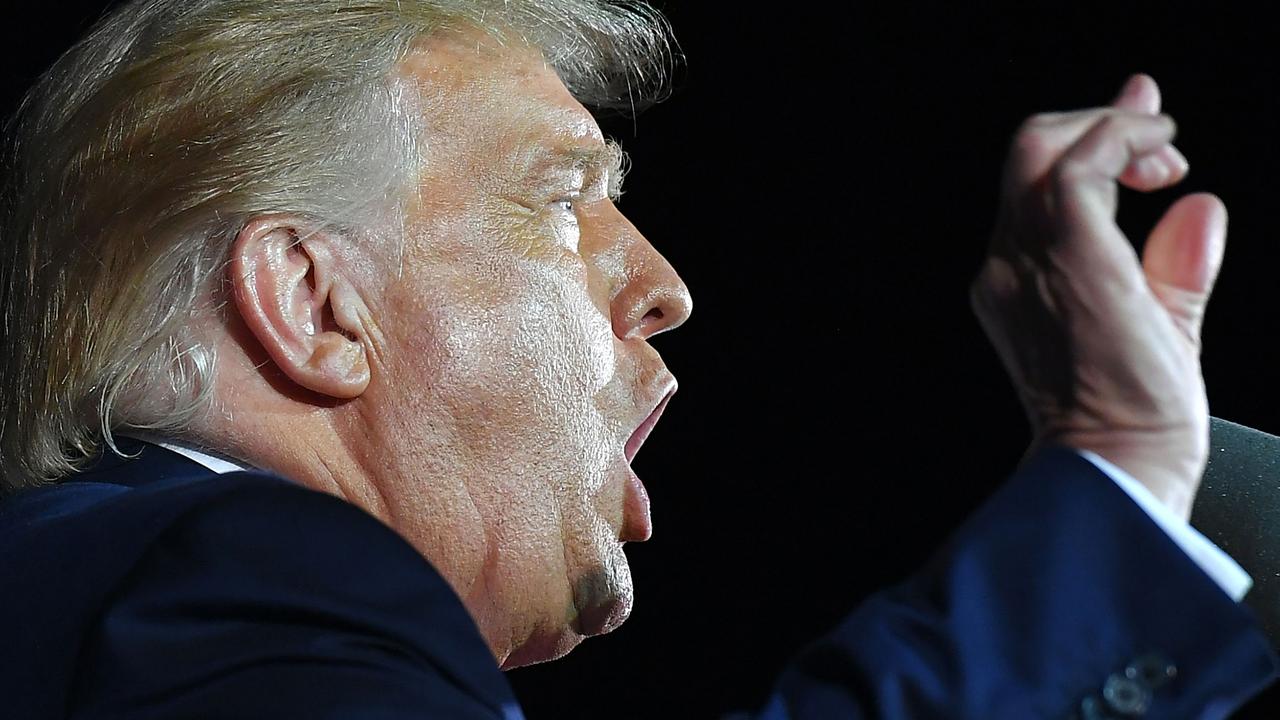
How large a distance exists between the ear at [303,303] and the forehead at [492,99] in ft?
0.63

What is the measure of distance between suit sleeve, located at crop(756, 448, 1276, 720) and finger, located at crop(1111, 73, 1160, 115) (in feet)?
0.74

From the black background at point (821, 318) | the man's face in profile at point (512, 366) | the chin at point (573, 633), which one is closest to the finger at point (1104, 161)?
the man's face in profile at point (512, 366)

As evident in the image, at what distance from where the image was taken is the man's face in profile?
1434mm

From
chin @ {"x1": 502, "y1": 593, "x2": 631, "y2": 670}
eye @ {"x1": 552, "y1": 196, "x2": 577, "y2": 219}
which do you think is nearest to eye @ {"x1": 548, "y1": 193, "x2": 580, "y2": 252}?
eye @ {"x1": 552, "y1": 196, "x2": 577, "y2": 219}

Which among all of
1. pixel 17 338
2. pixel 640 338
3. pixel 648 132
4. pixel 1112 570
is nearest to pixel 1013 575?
pixel 1112 570

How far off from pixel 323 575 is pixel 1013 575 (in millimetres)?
451

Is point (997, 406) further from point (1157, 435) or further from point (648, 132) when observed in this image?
point (1157, 435)

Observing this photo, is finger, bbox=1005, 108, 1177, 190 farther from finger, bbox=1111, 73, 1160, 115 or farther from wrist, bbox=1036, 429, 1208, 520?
wrist, bbox=1036, 429, 1208, 520

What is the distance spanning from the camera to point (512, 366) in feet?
4.77

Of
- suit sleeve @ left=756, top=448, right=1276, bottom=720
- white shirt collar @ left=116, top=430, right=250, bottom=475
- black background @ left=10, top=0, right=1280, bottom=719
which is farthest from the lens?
black background @ left=10, top=0, right=1280, bottom=719

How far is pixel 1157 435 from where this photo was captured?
88 cm

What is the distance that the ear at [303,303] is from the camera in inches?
55.3

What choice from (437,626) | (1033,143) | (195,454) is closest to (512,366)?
(195,454)

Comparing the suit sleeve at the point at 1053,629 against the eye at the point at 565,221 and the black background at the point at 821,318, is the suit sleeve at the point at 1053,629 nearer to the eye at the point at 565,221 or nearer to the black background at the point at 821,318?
the eye at the point at 565,221
